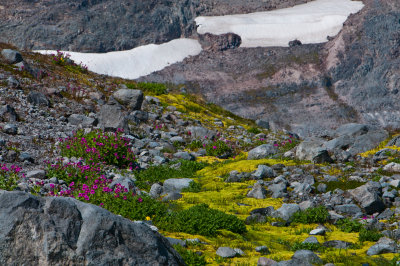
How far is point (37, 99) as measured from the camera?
18.2m

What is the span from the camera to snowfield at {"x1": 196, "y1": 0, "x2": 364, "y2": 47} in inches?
4737

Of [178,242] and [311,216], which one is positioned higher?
[178,242]

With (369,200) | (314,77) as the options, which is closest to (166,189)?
(369,200)

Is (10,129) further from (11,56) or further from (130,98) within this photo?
(11,56)

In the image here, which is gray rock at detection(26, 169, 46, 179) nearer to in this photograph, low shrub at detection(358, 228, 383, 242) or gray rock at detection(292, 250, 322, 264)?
gray rock at detection(292, 250, 322, 264)

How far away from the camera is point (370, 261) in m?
6.25

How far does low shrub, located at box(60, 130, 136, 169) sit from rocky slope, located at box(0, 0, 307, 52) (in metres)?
112

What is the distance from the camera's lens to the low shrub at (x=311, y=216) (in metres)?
9.36

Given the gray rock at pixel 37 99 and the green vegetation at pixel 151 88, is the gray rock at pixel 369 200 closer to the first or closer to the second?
the gray rock at pixel 37 99

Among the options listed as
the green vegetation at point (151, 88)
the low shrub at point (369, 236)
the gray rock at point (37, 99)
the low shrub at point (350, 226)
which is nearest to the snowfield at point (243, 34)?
the green vegetation at point (151, 88)

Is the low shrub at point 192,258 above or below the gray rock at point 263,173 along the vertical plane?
above

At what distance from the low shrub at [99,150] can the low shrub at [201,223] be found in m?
5.25

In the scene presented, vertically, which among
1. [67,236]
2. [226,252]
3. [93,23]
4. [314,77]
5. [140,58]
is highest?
[67,236]

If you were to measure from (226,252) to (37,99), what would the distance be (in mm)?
14227
